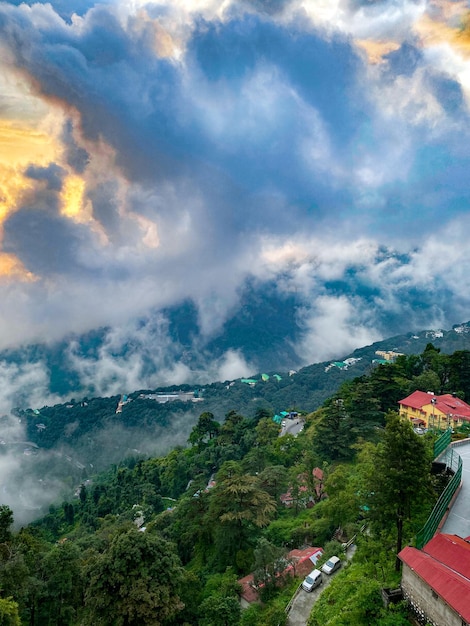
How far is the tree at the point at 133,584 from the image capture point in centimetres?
1501

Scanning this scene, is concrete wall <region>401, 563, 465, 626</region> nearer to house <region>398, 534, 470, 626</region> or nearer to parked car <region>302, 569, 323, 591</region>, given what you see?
house <region>398, 534, 470, 626</region>

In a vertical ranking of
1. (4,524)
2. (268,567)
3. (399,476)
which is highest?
(4,524)

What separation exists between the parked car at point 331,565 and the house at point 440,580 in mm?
6647

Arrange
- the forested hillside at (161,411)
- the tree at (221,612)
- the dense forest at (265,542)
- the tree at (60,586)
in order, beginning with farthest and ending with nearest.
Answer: the forested hillside at (161,411), the tree at (60,586), the tree at (221,612), the dense forest at (265,542)

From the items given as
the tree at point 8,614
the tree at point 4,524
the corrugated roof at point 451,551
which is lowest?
the corrugated roof at point 451,551

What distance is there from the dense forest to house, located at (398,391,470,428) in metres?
2.80

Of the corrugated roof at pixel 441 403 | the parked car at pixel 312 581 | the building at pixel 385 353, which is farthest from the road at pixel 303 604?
the building at pixel 385 353

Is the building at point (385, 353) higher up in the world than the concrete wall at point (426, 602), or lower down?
higher up

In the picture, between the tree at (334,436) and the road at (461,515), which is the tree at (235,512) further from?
the road at (461,515)

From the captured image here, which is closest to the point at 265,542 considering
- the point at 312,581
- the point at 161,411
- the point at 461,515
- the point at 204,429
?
the point at 312,581

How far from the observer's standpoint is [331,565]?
1769 centimetres

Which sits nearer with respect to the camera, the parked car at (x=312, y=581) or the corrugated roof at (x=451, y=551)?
the corrugated roof at (x=451, y=551)

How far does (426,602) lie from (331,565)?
800 centimetres

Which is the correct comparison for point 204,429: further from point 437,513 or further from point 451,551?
point 451,551
